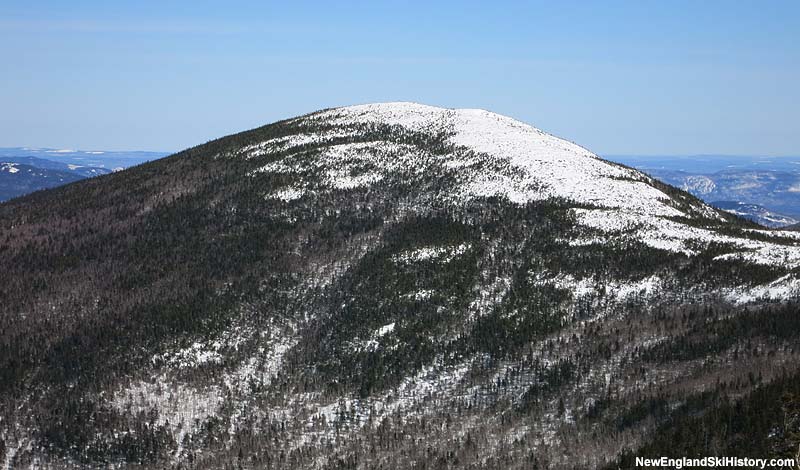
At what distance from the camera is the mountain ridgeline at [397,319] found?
5359 cm

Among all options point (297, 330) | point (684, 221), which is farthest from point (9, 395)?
A: point (684, 221)

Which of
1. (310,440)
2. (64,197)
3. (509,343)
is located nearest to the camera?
(310,440)

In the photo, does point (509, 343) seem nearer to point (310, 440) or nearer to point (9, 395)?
point (310, 440)

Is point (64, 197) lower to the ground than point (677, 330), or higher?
higher

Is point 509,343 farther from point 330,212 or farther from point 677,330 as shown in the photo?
point 330,212

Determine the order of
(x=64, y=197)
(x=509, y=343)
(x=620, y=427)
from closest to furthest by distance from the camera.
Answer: (x=620, y=427) < (x=509, y=343) < (x=64, y=197)

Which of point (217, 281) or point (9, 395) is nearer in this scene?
point (9, 395)

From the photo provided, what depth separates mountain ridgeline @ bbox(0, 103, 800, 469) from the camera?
5359 cm

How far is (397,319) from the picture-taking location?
249 ft

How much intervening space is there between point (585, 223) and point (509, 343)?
23068 millimetres

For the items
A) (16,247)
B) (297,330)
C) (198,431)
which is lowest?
(198,431)

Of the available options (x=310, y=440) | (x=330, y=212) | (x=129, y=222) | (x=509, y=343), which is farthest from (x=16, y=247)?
(x=509, y=343)

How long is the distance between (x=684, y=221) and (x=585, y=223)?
443 inches

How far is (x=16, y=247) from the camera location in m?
103
